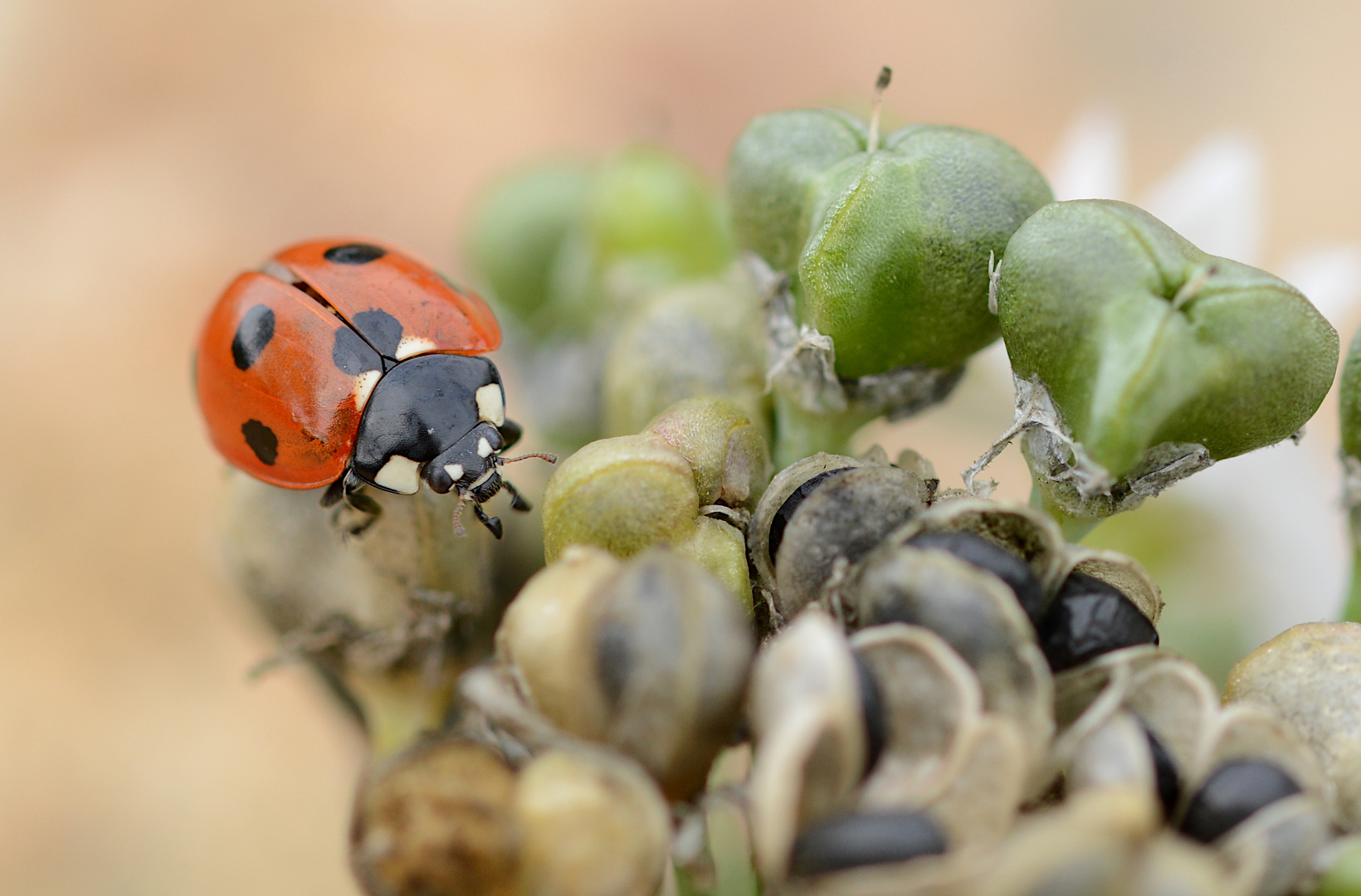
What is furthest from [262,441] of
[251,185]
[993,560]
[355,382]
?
[251,185]

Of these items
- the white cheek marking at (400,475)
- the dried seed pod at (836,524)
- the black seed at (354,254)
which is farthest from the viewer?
the black seed at (354,254)

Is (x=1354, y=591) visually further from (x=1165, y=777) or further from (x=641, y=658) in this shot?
(x=641, y=658)

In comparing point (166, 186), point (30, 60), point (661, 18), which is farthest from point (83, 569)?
point (661, 18)

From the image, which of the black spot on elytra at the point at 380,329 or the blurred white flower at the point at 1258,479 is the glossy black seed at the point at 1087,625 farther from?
the blurred white flower at the point at 1258,479

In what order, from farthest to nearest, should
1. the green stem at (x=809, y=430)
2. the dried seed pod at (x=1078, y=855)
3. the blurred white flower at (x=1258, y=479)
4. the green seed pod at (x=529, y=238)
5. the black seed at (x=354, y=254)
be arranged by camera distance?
the green seed pod at (x=529, y=238) → the blurred white flower at (x=1258, y=479) → the black seed at (x=354, y=254) → the green stem at (x=809, y=430) → the dried seed pod at (x=1078, y=855)

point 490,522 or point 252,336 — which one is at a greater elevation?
point 252,336

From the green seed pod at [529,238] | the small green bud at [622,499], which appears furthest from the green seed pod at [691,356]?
the green seed pod at [529,238]

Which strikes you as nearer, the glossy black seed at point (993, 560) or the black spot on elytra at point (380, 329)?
the glossy black seed at point (993, 560)
